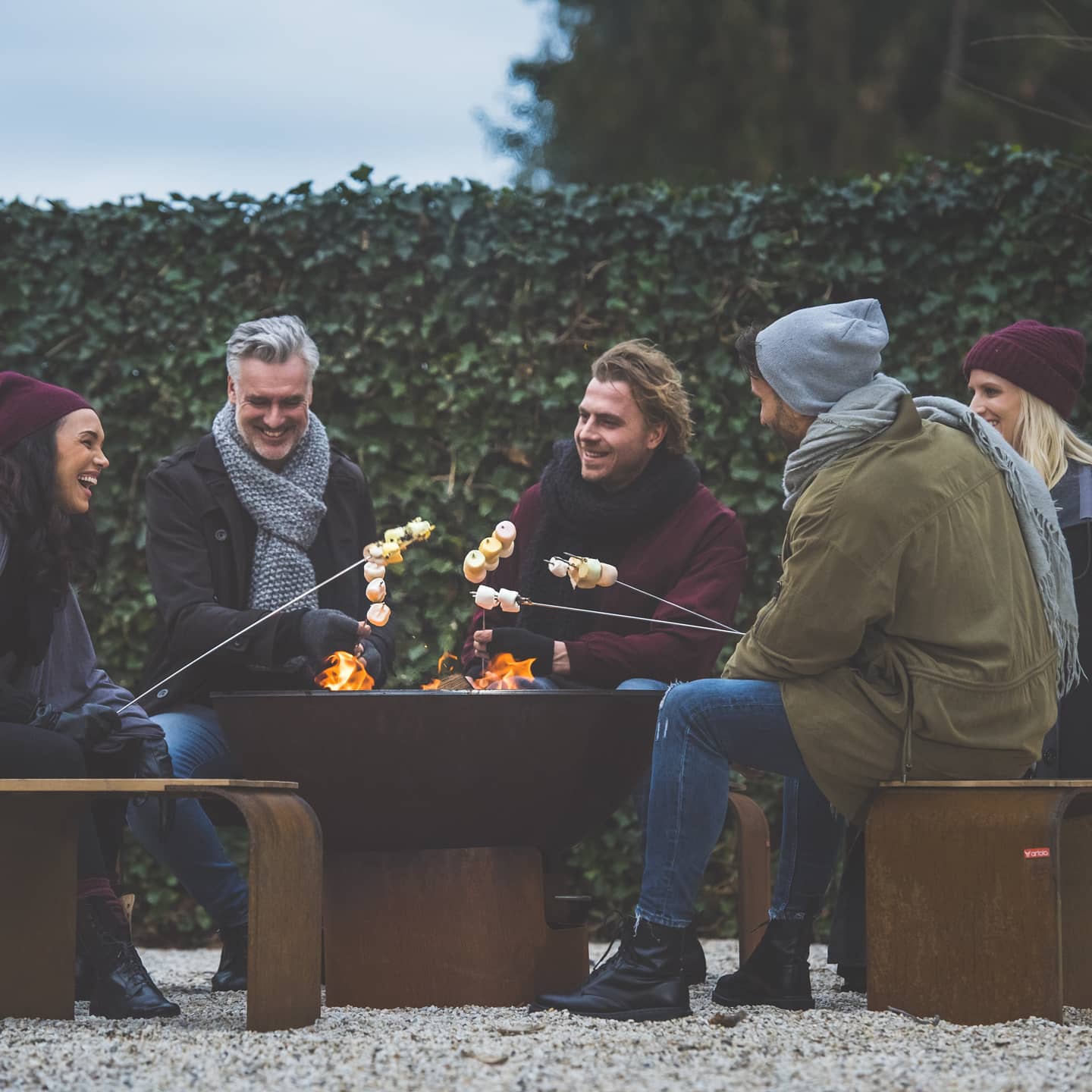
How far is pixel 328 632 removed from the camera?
3.50 m

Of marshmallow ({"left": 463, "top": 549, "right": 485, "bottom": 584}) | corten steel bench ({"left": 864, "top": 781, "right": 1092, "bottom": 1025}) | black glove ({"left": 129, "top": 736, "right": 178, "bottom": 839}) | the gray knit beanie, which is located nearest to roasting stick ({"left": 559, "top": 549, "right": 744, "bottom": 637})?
marshmallow ({"left": 463, "top": 549, "right": 485, "bottom": 584})

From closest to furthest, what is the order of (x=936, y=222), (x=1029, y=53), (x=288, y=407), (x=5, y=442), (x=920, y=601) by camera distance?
1. (x=920, y=601)
2. (x=5, y=442)
3. (x=288, y=407)
4. (x=936, y=222)
5. (x=1029, y=53)

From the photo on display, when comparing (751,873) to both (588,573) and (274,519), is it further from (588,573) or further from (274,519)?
(274,519)

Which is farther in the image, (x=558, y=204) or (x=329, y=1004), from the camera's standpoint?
(x=558, y=204)

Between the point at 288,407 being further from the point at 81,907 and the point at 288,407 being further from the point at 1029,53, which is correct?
the point at 1029,53

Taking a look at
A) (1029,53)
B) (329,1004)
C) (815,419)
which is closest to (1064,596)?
(815,419)

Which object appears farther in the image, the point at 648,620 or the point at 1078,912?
the point at 648,620

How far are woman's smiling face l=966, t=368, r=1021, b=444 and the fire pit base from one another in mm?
1657

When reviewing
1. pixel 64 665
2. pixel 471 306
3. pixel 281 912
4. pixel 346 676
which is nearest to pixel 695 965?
pixel 346 676

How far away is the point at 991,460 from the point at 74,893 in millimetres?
2066

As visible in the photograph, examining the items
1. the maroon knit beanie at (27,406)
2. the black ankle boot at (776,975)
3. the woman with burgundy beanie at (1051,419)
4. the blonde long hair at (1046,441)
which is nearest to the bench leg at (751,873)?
the black ankle boot at (776,975)

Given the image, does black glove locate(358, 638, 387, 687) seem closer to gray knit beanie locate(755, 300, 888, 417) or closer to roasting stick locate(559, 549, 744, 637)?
roasting stick locate(559, 549, 744, 637)

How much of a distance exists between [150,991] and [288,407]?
1550mm

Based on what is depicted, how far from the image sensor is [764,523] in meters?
4.82
